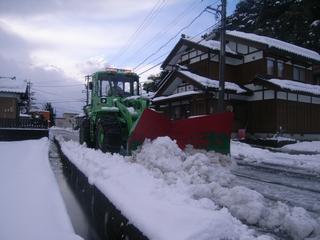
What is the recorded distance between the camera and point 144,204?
167 inches

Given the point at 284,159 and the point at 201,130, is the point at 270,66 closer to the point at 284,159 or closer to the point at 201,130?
the point at 284,159

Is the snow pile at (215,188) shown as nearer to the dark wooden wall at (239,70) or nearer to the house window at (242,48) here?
the dark wooden wall at (239,70)

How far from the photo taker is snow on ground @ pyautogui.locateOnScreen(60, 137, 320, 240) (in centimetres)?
336

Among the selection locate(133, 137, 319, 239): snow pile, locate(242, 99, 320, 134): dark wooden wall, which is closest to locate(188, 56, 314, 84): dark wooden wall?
locate(242, 99, 320, 134): dark wooden wall

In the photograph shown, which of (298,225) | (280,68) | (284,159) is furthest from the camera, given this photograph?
(280,68)

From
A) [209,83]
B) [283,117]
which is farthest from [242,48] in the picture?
[283,117]

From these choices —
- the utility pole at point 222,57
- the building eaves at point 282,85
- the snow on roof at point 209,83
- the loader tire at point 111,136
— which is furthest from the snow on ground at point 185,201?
the building eaves at point 282,85

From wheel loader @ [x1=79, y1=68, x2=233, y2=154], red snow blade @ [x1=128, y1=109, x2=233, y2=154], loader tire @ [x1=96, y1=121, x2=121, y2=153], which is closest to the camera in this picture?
wheel loader @ [x1=79, y1=68, x2=233, y2=154]

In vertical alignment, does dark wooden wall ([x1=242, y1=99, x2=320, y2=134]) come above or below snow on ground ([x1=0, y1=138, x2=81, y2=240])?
above

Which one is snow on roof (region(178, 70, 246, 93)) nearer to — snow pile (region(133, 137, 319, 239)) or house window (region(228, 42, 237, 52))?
house window (region(228, 42, 237, 52))

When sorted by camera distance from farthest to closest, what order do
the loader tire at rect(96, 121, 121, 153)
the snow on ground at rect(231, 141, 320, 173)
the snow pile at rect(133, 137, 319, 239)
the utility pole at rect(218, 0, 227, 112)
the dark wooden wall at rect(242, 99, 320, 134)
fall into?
the dark wooden wall at rect(242, 99, 320, 134) → the utility pole at rect(218, 0, 227, 112) → the snow on ground at rect(231, 141, 320, 173) → the loader tire at rect(96, 121, 121, 153) → the snow pile at rect(133, 137, 319, 239)

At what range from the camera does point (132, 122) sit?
10812 millimetres

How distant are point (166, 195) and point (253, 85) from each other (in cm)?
2253

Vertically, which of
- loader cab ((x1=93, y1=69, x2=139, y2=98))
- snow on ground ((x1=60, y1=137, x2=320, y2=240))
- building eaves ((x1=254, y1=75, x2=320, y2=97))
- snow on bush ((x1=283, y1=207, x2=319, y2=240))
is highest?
building eaves ((x1=254, y1=75, x2=320, y2=97))
